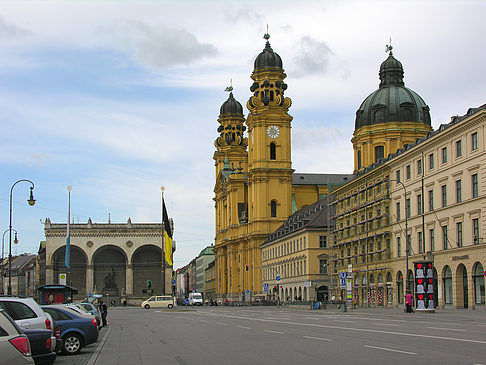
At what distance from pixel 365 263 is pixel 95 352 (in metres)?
57.3

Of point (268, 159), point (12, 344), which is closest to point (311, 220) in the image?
point (268, 159)

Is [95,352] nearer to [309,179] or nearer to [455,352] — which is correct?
[455,352]

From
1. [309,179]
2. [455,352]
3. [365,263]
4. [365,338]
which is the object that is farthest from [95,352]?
[309,179]

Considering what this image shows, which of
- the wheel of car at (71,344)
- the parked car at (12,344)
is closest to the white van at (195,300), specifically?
the wheel of car at (71,344)

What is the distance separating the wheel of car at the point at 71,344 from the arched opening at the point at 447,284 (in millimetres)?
40009

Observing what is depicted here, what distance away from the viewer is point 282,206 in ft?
408

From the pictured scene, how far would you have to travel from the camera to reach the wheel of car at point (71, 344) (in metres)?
22.4

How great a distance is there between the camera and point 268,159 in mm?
124250

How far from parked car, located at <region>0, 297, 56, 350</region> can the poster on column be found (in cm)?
3442

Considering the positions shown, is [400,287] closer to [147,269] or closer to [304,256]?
[304,256]

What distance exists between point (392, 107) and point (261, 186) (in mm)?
28019

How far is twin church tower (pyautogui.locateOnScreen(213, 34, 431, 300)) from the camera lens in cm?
10511

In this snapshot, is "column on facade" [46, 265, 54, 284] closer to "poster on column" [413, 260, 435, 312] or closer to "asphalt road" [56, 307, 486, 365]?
"poster on column" [413, 260, 435, 312]

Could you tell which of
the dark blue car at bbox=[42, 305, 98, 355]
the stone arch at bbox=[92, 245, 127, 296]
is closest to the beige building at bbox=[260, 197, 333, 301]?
the stone arch at bbox=[92, 245, 127, 296]
